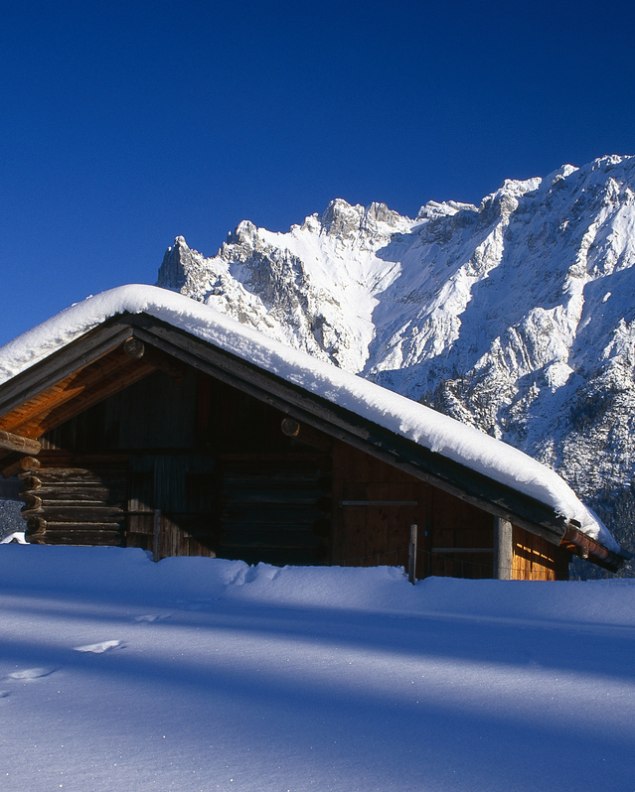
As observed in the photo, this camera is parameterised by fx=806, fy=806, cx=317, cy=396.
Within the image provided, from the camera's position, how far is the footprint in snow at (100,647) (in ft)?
14.1

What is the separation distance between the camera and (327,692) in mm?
3457

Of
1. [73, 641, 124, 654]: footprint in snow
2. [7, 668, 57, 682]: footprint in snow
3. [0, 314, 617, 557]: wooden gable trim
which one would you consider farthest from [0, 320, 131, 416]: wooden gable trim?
[7, 668, 57, 682]: footprint in snow

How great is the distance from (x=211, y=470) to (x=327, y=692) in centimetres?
785

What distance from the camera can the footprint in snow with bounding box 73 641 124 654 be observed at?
14.1 feet

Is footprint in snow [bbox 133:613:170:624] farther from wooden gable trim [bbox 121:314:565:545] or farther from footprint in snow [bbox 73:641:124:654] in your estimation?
wooden gable trim [bbox 121:314:565:545]

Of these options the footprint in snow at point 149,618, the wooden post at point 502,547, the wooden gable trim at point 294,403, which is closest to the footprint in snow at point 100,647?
the footprint in snow at point 149,618

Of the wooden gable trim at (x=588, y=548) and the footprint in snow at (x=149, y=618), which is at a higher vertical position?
the wooden gable trim at (x=588, y=548)

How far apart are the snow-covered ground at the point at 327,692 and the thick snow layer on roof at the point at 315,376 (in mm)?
1803

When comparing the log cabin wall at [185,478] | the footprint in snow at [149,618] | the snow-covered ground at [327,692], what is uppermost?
the log cabin wall at [185,478]

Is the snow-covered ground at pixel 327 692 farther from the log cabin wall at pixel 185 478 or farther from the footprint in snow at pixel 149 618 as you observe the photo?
the log cabin wall at pixel 185 478

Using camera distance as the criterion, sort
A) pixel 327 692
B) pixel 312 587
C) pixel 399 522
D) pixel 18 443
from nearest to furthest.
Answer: pixel 327 692 < pixel 312 587 < pixel 399 522 < pixel 18 443

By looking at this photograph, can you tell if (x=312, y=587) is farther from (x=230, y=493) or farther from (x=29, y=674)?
(x=230, y=493)

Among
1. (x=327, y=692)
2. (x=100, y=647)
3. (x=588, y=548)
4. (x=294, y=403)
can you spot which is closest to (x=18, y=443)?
(x=294, y=403)

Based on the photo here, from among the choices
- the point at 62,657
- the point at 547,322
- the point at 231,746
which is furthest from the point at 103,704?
the point at 547,322
